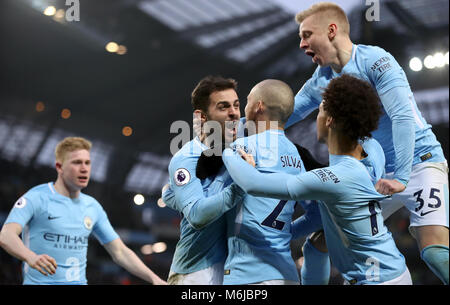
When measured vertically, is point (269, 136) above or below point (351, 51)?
below

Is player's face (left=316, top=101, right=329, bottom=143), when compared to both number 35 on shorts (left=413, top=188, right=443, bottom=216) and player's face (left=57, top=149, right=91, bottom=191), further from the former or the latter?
player's face (left=57, top=149, right=91, bottom=191)

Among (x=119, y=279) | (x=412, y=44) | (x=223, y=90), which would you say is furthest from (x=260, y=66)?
(x=223, y=90)

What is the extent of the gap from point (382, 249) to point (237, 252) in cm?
75

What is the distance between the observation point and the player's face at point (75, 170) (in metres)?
4.75

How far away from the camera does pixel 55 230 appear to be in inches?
179

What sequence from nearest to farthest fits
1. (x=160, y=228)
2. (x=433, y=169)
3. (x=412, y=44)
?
(x=433, y=169) → (x=412, y=44) → (x=160, y=228)

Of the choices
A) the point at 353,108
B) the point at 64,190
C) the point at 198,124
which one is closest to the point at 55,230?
the point at 64,190

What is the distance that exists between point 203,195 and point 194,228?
20cm

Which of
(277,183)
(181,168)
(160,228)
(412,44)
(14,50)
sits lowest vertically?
(277,183)

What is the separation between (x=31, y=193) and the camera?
461cm

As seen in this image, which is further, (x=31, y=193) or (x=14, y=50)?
(x=14, y=50)

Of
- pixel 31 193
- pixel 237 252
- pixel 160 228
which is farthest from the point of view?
pixel 160 228

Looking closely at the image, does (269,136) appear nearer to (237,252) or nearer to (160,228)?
(237,252)

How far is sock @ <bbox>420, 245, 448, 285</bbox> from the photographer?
2.71m
